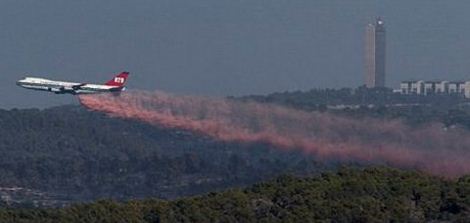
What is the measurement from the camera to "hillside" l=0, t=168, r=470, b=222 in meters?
101

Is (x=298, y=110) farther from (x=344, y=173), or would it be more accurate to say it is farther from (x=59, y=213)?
(x=59, y=213)

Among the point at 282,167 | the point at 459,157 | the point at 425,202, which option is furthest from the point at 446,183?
the point at 282,167

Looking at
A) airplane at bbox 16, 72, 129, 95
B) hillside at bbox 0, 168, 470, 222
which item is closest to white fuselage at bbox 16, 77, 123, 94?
airplane at bbox 16, 72, 129, 95

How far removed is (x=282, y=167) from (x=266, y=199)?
7678 cm

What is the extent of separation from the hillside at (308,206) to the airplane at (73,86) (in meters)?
25.3

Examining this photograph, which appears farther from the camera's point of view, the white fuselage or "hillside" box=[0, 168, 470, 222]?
the white fuselage

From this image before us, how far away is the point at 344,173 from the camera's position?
11625 centimetres

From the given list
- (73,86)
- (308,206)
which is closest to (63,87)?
(73,86)

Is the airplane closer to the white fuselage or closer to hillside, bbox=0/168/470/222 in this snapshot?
the white fuselage

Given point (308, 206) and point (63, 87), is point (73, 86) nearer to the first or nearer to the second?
point (63, 87)

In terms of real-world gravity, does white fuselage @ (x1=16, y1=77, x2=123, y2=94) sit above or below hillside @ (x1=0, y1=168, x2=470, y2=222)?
above

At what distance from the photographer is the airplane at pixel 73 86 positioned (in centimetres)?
13612

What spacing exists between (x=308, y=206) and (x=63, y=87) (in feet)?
126

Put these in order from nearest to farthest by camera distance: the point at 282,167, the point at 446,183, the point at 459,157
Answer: the point at 446,183 → the point at 459,157 → the point at 282,167
